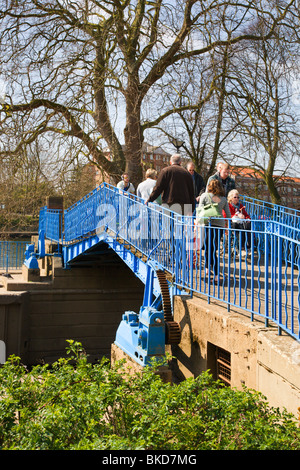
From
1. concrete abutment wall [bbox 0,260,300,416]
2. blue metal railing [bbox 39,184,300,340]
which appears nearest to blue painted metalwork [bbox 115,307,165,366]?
blue metal railing [bbox 39,184,300,340]

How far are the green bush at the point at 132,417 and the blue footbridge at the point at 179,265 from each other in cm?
108

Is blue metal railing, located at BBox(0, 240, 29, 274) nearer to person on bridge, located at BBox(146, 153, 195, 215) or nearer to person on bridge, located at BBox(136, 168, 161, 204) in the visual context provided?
person on bridge, located at BBox(136, 168, 161, 204)

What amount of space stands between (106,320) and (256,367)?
12.5 metres

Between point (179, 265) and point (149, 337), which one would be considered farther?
point (179, 265)

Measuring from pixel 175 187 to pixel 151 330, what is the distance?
8.70ft

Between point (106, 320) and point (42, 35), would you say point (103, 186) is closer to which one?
point (42, 35)

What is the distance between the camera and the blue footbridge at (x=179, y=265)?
5.11 metres

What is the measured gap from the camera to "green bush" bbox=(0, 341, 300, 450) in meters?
3.28

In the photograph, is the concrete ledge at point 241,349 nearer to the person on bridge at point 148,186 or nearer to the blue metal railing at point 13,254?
the person on bridge at point 148,186

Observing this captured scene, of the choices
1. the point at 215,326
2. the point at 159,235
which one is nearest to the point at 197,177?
the point at 159,235

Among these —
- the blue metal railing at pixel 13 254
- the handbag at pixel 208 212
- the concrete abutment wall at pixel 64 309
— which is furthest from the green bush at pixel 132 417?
Result: the blue metal railing at pixel 13 254

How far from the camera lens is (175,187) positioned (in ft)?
26.8

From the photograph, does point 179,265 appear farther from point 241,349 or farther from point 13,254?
point 13,254

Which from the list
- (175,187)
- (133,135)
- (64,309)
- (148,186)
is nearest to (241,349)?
(175,187)
